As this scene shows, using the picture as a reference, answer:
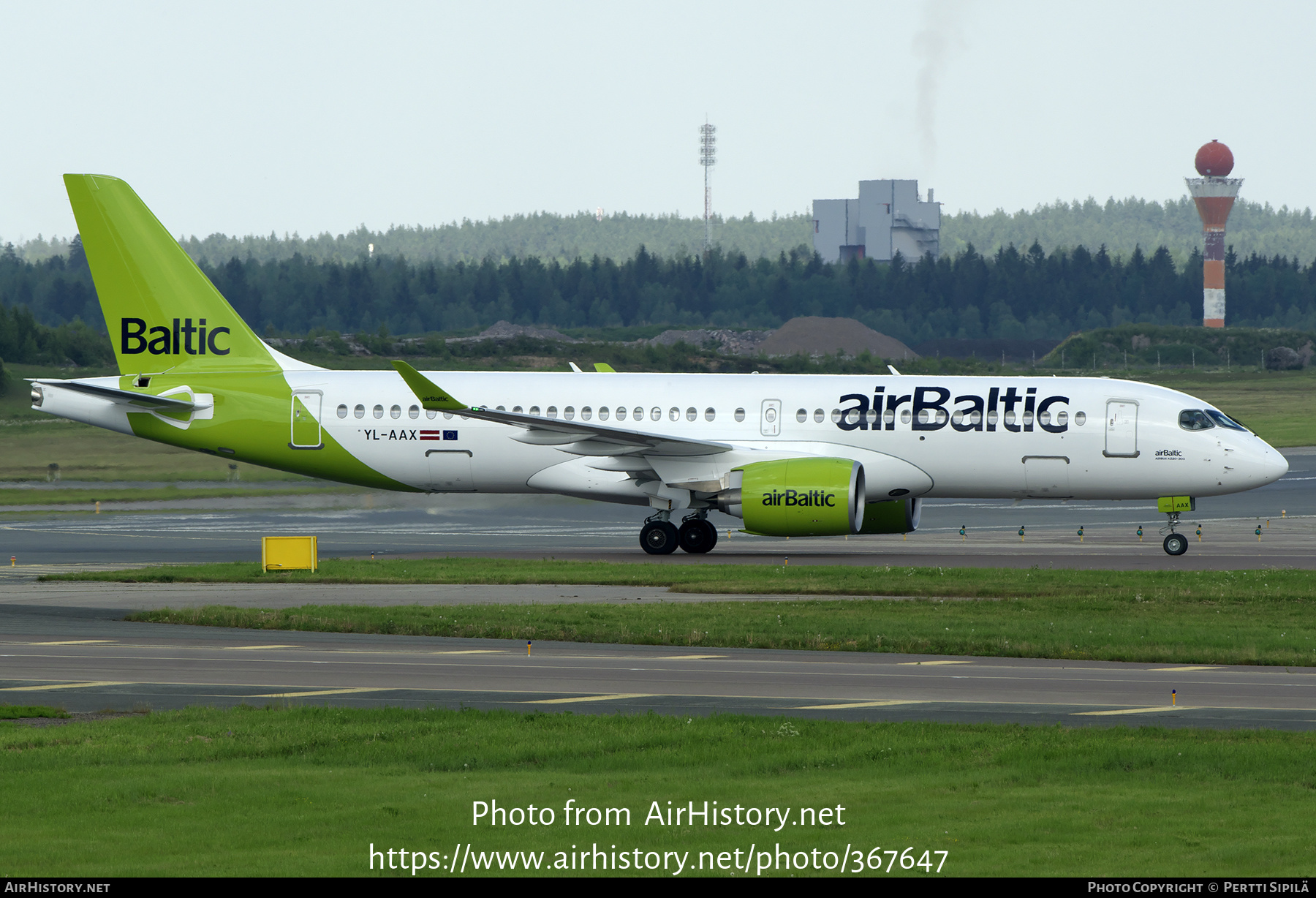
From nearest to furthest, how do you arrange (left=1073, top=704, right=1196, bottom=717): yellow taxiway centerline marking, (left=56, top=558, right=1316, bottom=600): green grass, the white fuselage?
(left=1073, top=704, right=1196, bottom=717): yellow taxiway centerline marking < (left=56, top=558, right=1316, bottom=600): green grass < the white fuselage

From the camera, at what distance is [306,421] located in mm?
35969

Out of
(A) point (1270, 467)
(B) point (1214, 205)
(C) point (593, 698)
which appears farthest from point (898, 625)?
(B) point (1214, 205)

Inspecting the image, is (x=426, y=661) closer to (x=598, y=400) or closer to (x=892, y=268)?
(x=598, y=400)

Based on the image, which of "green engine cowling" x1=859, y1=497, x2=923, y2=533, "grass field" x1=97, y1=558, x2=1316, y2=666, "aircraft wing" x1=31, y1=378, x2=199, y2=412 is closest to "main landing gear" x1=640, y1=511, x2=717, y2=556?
"green engine cowling" x1=859, y1=497, x2=923, y2=533

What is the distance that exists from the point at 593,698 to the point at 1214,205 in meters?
173

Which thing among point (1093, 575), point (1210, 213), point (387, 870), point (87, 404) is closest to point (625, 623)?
point (1093, 575)

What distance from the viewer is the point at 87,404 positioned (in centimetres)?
3597

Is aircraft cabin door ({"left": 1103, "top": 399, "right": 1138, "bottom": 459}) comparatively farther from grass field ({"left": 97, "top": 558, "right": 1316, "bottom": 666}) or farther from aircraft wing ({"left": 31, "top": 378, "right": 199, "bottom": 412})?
aircraft wing ({"left": 31, "top": 378, "right": 199, "bottom": 412})

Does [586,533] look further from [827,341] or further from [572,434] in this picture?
[827,341]

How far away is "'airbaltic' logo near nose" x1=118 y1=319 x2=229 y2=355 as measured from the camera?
36875mm

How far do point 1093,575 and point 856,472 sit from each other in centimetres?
604

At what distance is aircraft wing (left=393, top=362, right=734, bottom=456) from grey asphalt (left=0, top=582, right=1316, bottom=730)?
10.1 meters

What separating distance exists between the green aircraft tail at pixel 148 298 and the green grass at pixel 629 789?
22387mm

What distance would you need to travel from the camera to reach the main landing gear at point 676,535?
3466cm
